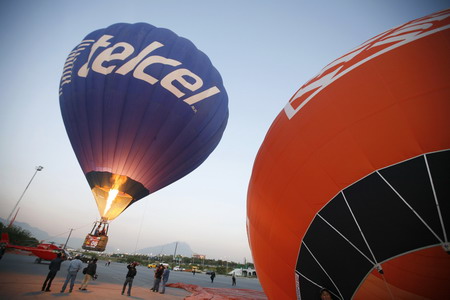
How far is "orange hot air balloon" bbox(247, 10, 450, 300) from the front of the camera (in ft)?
7.99

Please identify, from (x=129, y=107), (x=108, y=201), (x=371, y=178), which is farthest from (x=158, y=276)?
(x=371, y=178)

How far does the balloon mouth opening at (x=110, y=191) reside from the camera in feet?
28.0

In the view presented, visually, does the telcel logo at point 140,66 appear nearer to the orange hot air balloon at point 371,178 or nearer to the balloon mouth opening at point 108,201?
the balloon mouth opening at point 108,201

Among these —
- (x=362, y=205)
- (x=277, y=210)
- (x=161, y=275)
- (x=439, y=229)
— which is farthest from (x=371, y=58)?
(x=161, y=275)

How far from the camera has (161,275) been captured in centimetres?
1059

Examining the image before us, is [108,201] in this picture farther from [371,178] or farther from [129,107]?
[371,178]

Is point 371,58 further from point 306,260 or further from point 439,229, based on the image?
point 306,260

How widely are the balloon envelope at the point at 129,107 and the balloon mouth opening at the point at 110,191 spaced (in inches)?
0.5

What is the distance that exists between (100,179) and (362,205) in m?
8.80

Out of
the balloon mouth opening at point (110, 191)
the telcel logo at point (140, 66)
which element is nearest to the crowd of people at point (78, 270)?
the balloon mouth opening at point (110, 191)

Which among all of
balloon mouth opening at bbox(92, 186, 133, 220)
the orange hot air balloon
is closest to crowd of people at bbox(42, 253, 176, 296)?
balloon mouth opening at bbox(92, 186, 133, 220)

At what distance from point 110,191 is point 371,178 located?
340 inches

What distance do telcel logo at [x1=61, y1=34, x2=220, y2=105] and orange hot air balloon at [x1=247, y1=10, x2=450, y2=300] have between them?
Result: 20.5ft

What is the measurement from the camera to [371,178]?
2670mm
